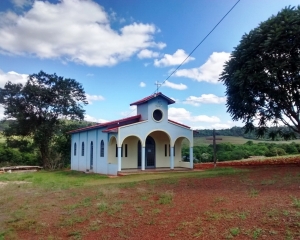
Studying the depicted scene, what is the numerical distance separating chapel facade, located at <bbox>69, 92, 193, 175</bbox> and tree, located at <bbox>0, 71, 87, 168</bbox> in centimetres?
726

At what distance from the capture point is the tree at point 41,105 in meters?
30.1

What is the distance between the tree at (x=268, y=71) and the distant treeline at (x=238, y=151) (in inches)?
464

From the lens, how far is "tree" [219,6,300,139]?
16188mm

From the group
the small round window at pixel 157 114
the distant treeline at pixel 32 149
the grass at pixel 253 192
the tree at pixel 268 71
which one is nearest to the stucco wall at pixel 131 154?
the small round window at pixel 157 114

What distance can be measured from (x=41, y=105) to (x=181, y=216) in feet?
90.1

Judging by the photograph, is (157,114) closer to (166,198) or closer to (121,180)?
(121,180)

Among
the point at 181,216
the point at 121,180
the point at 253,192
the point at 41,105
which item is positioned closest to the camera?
the point at 181,216

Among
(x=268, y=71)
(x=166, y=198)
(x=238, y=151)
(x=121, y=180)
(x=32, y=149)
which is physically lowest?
(x=121, y=180)

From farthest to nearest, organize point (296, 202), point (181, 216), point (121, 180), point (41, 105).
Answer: point (41, 105) → point (121, 180) → point (181, 216) → point (296, 202)

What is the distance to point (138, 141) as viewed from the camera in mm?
23094

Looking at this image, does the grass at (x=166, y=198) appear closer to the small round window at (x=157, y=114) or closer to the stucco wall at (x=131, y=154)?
the small round window at (x=157, y=114)

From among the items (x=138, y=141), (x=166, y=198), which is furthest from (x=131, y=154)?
(x=166, y=198)

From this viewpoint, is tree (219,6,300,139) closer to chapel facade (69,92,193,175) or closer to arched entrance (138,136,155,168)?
chapel facade (69,92,193,175)

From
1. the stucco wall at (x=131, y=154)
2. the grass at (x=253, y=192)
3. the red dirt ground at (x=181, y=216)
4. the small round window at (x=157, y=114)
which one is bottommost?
the red dirt ground at (x=181, y=216)
